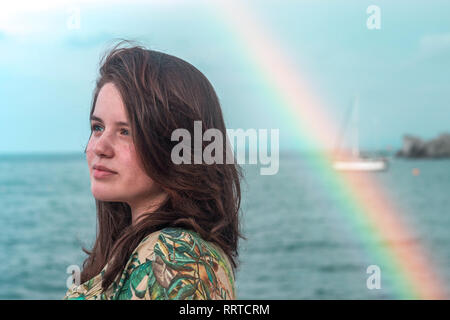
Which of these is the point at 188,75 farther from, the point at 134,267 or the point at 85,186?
the point at 85,186

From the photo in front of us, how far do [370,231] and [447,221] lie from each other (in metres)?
5.57

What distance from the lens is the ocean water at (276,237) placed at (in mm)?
17188

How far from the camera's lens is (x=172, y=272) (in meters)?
1.18

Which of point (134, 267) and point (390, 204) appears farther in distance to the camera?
point (390, 204)

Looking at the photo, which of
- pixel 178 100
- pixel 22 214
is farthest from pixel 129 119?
pixel 22 214

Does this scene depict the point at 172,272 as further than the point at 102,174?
No

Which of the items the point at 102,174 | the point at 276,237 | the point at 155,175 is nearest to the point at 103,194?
the point at 102,174

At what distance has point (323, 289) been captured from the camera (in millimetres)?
16875

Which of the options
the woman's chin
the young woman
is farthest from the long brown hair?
the woman's chin

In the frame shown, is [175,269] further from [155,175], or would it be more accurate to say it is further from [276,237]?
[276,237]

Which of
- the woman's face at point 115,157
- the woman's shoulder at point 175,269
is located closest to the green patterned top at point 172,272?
the woman's shoulder at point 175,269

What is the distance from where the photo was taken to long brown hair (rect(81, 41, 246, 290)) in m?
1.39

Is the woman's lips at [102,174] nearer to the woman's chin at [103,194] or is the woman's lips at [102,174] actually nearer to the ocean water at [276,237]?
the woman's chin at [103,194]

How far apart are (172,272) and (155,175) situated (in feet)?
1.18
